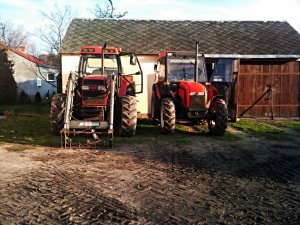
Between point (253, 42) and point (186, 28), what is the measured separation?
3.50m

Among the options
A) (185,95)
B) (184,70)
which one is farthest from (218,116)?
(184,70)

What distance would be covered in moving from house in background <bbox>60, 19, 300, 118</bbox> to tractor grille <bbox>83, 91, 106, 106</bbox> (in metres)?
5.54

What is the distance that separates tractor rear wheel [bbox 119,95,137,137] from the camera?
8.24 metres

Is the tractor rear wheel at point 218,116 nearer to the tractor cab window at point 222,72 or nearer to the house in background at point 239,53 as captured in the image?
the tractor cab window at point 222,72

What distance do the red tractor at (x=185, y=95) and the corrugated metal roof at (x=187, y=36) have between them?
401 centimetres

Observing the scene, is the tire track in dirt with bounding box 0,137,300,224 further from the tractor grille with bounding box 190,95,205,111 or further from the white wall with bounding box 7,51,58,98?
the white wall with bounding box 7,51,58,98

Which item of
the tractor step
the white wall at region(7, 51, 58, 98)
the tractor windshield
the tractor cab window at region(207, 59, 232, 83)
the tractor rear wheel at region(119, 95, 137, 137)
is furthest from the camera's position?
the white wall at region(7, 51, 58, 98)

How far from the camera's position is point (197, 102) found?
30.2 feet

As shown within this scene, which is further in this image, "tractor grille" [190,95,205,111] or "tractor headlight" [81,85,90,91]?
"tractor grille" [190,95,205,111]

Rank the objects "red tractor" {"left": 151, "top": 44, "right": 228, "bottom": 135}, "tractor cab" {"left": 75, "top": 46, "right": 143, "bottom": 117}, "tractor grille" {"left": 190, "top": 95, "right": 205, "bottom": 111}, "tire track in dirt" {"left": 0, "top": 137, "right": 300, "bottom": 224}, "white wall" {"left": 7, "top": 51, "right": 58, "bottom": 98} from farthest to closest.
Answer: "white wall" {"left": 7, "top": 51, "right": 58, "bottom": 98}
"tractor grille" {"left": 190, "top": 95, "right": 205, "bottom": 111}
"red tractor" {"left": 151, "top": 44, "right": 228, "bottom": 135}
"tractor cab" {"left": 75, "top": 46, "right": 143, "bottom": 117}
"tire track in dirt" {"left": 0, "top": 137, "right": 300, "bottom": 224}

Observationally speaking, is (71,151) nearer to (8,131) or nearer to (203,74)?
(8,131)

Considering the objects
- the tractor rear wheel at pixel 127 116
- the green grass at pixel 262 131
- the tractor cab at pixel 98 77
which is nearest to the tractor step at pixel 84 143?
the tractor rear wheel at pixel 127 116

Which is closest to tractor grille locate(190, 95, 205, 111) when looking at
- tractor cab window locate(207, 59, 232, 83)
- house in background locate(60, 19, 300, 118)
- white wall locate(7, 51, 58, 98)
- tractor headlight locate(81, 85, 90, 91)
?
tractor cab window locate(207, 59, 232, 83)

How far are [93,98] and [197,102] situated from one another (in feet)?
9.78
